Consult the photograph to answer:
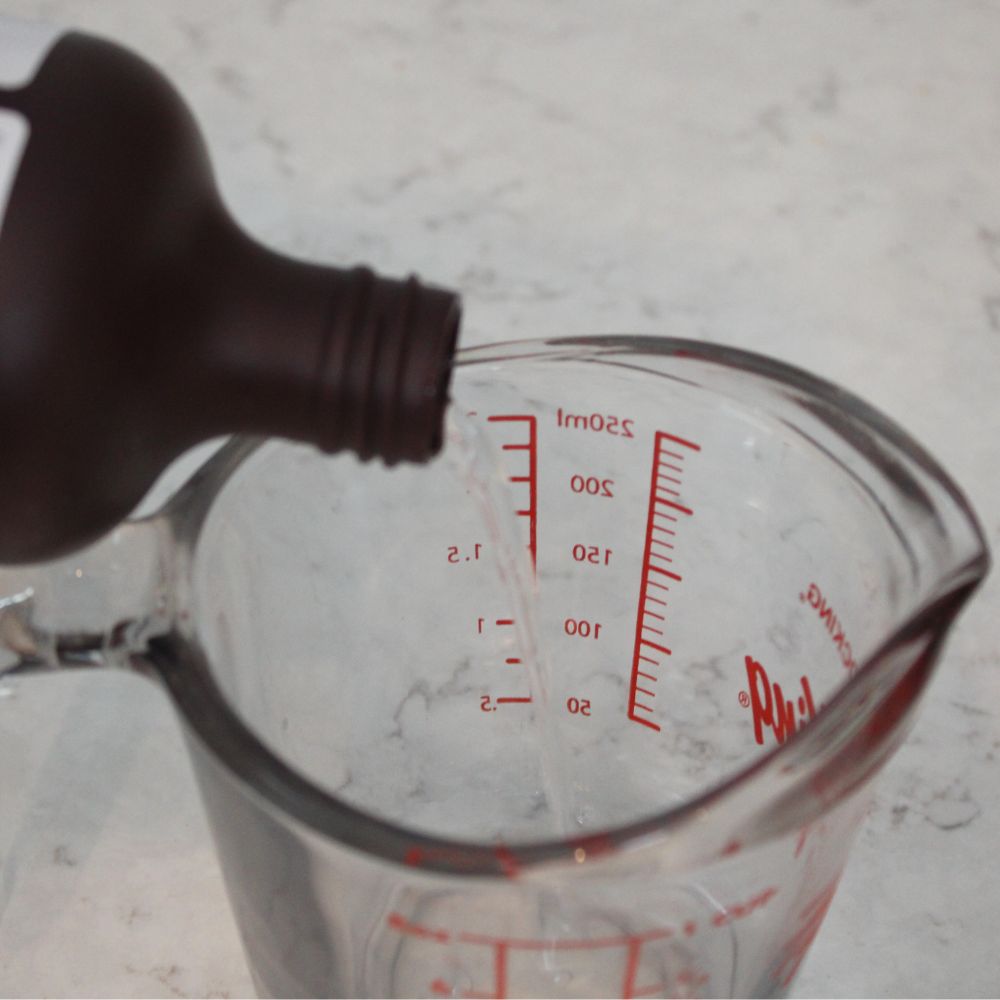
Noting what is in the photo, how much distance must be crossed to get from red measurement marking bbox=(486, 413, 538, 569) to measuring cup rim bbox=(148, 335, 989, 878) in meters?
0.18

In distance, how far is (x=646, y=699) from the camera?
86cm

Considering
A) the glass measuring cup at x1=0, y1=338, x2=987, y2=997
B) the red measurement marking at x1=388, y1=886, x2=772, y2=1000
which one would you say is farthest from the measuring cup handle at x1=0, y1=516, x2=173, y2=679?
the red measurement marking at x1=388, y1=886, x2=772, y2=1000

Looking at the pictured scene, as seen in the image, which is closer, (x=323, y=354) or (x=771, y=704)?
(x=323, y=354)

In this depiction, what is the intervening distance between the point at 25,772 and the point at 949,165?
34.0 inches

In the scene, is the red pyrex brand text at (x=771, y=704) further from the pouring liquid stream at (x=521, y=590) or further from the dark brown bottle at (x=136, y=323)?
the dark brown bottle at (x=136, y=323)

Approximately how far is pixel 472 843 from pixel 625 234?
0.73 metres

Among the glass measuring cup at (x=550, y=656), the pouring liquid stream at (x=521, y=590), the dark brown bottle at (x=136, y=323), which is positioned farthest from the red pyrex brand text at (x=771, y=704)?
the dark brown bottle at (x=136, y=323)

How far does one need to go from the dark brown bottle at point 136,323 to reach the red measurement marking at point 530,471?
0.67 ft

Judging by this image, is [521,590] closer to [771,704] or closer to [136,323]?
[771,704]

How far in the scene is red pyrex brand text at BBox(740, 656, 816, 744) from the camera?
757 mm

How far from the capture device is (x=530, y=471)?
819 millimetres

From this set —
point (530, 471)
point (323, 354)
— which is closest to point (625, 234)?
point (530, 471)

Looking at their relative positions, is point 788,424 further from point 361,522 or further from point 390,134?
point 390,134

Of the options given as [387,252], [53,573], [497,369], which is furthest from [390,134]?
[53,573]
